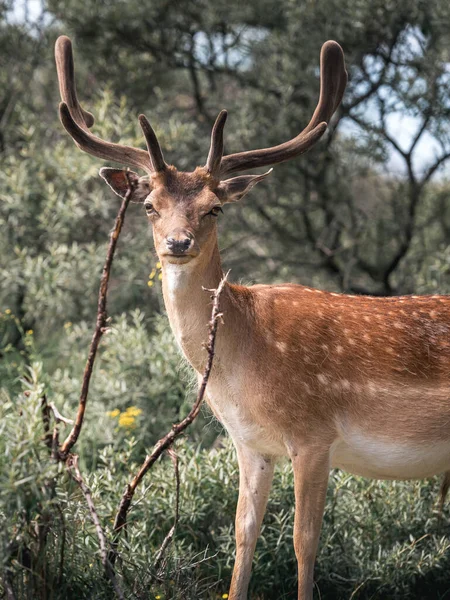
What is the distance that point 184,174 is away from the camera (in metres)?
4.13

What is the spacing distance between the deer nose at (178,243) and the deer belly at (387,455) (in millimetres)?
1262

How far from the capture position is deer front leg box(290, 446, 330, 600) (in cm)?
395

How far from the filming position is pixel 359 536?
4887 mm

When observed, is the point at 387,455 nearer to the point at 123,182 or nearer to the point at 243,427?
the point at 243,427

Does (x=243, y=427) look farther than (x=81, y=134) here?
No

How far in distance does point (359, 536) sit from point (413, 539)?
33cm

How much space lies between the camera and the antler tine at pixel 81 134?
A: 427 centimetres

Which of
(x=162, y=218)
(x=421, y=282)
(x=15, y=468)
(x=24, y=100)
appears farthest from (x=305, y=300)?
(x=24, y=100)

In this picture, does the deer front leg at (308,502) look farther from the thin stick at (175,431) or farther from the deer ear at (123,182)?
the deer ear at (123,182)

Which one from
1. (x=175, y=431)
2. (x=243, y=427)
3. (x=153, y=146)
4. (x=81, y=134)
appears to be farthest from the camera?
(x=81, y=134)

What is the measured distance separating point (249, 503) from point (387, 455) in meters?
0.82

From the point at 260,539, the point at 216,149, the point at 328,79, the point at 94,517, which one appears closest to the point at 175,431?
the point at 94,517

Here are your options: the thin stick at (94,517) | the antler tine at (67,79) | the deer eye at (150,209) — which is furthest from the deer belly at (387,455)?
the antler tine at (67,79)

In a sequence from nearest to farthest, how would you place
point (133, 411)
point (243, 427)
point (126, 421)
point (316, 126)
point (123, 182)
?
point (243, 427), point (123, 182), point (316, 126), point (126, 421), point (133, 411)
